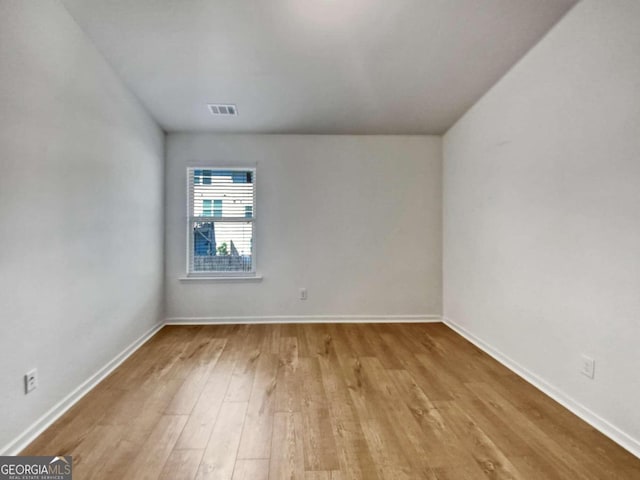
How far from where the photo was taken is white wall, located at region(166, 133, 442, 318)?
390cm

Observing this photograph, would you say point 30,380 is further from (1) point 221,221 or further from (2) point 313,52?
(2) point 313,52

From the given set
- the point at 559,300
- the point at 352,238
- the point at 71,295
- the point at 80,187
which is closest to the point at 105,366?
the point at 71,295

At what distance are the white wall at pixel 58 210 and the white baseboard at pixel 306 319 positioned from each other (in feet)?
2.91

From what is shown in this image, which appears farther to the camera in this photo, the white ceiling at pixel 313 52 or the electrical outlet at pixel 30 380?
the white ceiling at pixel 313 52

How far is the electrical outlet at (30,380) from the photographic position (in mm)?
1734

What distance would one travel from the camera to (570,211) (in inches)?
82.9

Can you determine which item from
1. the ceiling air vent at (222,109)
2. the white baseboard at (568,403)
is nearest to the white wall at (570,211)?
the white baseboard at (568,403)

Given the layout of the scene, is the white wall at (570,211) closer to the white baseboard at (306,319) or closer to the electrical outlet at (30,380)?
the white baseboard at (306,319)

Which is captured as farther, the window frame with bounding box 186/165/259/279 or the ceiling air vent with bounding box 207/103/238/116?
the window frame with bounding box 186/165/259/279

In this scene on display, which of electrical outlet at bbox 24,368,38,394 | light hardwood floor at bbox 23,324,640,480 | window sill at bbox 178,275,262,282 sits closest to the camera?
light hardwood floor at bbox 23,324,640,480

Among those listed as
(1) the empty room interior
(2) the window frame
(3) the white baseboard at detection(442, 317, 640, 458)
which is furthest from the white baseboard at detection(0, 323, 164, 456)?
(3) the white baseboard at detection(442, 317, 640, 458)

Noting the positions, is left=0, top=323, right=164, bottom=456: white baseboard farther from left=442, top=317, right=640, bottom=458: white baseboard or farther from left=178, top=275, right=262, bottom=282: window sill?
left=442, top=317, right=640, bottom=458: white baseboard

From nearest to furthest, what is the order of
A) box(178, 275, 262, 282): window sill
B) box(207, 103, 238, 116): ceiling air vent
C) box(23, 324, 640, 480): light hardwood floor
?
box(23, 324, 640, 480): light hardwood floor
box(207, 103, 238, 116): ceiling air vent
box(178, 275, 262, 282): window sill

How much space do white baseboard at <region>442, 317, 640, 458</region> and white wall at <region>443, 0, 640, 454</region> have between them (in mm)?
15
